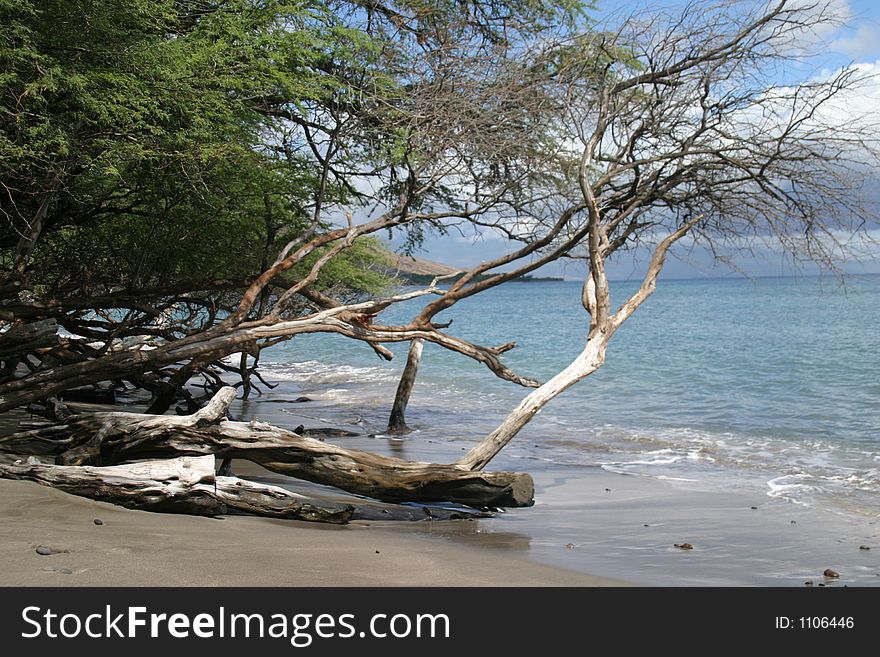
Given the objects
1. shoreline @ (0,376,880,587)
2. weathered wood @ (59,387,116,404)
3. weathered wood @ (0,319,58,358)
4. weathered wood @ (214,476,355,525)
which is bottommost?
shoreline @ (0,376,880,587)

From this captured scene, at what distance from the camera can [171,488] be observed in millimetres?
6594

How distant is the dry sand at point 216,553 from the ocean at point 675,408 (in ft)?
11.5

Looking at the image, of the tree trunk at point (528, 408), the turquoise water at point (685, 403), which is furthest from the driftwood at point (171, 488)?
the turquoise water at point (685, 403)

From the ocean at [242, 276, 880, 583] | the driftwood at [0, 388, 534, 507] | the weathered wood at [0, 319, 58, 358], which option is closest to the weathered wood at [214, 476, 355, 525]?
the driftwood at [0, 388, 534, 507]

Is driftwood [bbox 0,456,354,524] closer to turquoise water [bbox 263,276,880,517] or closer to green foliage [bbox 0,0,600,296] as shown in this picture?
green foliage [bbox 0,0,600,296]

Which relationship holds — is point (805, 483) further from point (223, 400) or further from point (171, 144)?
point (171, 144)

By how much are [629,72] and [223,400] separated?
573 cm

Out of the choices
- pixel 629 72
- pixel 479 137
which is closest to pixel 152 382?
pixel 479 137

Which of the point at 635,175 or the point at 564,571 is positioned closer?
the point at 564,571

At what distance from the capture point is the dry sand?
4.58 meters

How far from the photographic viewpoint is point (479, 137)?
10031 millimetres

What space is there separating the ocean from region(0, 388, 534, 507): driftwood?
162 cm

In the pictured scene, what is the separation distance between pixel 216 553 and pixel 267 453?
2523mm
